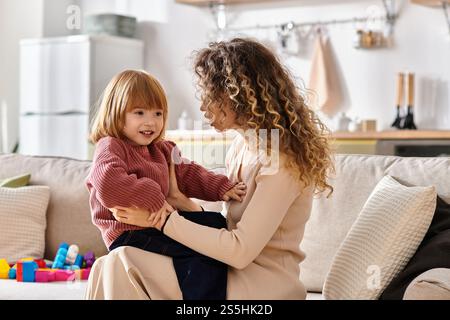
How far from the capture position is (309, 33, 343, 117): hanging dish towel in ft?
17.6

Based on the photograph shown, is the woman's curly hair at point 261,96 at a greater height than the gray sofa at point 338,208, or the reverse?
the woman's curly hair at point 261,96

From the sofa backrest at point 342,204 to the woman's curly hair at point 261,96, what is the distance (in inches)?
23.1

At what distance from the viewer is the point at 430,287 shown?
190cm

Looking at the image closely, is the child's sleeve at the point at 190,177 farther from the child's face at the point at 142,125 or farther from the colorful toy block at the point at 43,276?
the colorful toy block at the point at 43,276

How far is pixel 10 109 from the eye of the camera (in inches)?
249

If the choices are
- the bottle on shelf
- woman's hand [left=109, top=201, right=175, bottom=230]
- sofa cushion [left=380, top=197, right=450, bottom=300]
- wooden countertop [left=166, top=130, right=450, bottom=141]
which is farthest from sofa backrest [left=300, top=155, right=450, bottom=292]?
the bottle on shelf

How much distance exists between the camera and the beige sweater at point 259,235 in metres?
1.92

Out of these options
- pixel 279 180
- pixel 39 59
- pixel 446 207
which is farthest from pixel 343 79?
pixel 279 180

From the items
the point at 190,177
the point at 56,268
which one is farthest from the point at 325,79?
the point at 190,177

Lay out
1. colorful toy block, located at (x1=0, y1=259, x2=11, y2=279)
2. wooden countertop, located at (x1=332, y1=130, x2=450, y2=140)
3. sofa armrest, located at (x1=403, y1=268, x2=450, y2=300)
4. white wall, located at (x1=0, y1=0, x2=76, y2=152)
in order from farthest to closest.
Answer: white wall, located at (x1=0, y1=0, x2=76, y2=152)
wooden countertop, located at (x1=332, y1=130, x2=450, y2=140)
colorful toy block, located at (x1=0, y1=259, x2=11, y2=279)
sofa armrest, located at (x1=403, y1=268, x2=450, y2=300)

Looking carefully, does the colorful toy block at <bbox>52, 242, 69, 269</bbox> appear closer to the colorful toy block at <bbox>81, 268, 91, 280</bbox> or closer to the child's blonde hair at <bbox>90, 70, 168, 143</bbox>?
the colorful toy block at <bbox>81, 268, 91, 280</bbox>

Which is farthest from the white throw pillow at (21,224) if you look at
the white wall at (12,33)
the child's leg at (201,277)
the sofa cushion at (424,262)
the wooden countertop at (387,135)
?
the white wall at (12,33)

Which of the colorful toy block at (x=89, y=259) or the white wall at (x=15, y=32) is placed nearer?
the colorful toy block at (x=89, y=259)
